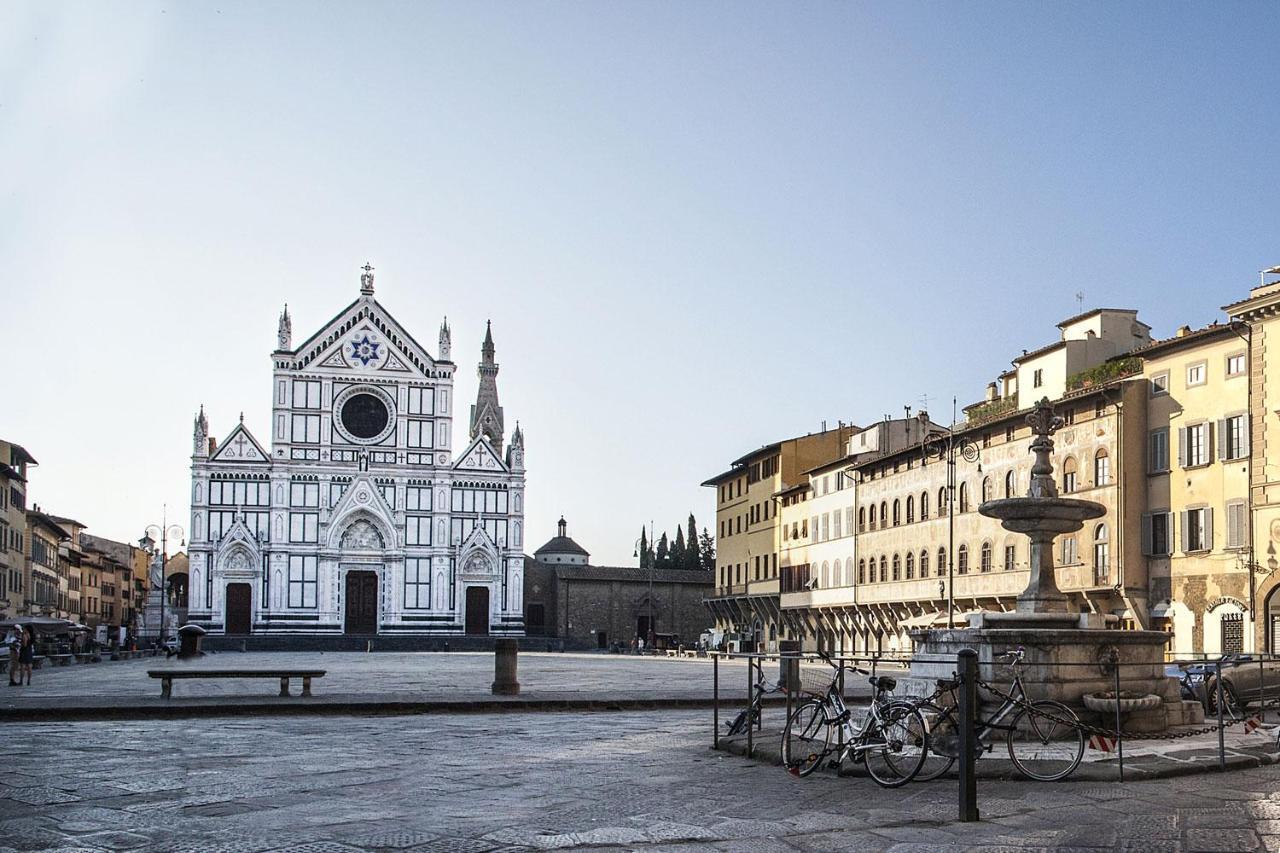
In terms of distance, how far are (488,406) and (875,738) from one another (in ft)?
Result: 370

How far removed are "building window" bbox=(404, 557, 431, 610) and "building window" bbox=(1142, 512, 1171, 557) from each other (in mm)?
50267

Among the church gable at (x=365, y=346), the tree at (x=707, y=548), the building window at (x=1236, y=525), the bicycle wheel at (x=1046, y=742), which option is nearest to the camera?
the bicycle wheel at (x=1046, y=742)

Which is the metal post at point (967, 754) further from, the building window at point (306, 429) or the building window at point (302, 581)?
the building window at point (306, 429)

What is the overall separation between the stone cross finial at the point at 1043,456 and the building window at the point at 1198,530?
80.6 feet

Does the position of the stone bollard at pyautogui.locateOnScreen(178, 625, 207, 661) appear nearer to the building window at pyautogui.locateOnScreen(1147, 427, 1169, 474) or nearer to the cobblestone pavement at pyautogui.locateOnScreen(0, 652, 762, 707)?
the cobblestone pavement at pyautogui.locateOnScreen(0, 652, 762, 707)

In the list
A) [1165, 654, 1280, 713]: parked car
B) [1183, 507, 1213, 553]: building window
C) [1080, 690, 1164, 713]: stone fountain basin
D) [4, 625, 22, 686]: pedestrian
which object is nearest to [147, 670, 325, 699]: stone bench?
[4, 625, 22, 686]: pedestrian

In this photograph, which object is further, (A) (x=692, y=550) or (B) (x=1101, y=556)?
(A) (x=692, y=550)

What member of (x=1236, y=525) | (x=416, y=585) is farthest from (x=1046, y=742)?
(x=416, y=585)

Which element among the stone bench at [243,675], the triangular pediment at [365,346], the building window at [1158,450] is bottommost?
Result: the stone bench at [243,675]

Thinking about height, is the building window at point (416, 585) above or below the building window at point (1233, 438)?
below

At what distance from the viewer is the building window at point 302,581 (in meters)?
81.9

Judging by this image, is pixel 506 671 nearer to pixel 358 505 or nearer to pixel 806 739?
pixel 806 739

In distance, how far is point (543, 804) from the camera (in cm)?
1098

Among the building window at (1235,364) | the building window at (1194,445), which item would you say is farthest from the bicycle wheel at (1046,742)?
the building window at (1194,445)
